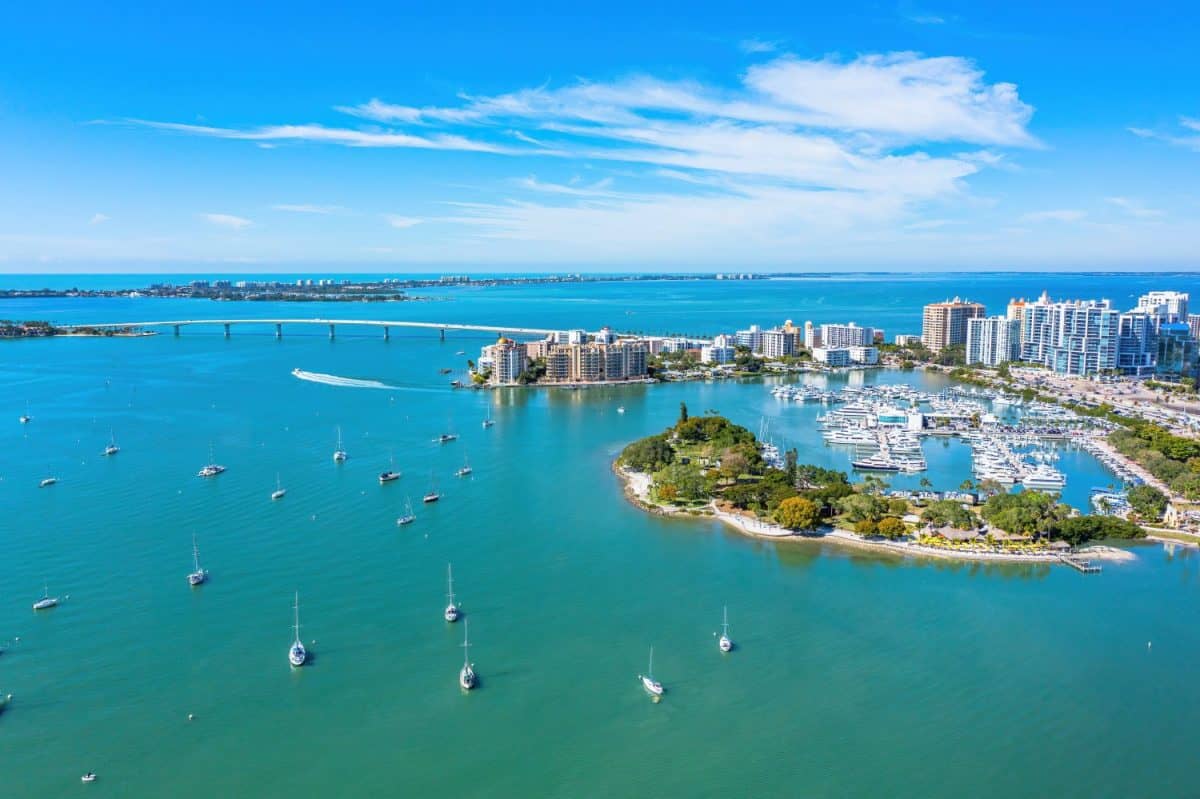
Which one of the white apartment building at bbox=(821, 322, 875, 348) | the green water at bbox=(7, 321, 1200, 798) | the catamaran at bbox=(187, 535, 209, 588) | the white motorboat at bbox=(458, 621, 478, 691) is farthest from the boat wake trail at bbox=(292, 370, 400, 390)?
the white apartment building at bbox=(821, 322, 875, 348)

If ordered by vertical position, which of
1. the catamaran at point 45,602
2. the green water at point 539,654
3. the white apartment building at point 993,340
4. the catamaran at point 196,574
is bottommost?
the green water at point 539,654

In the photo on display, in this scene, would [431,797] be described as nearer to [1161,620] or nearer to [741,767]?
[741,767]

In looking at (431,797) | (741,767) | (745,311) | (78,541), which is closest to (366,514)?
(78,541)

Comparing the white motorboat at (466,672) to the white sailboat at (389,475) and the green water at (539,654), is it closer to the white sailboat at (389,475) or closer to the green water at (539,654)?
the green water at (539,654)

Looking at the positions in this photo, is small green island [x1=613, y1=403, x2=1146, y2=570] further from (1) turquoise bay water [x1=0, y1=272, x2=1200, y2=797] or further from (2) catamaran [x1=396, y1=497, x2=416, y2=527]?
(2) catamaran [x1=396, y1=497, x2=416, y2=527]

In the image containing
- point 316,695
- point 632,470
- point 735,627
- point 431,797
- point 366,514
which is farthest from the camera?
point 632,470

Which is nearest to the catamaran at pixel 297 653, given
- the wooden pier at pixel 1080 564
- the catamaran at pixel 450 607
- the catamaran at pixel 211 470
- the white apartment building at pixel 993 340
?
the catamaran at pixel 450 607
